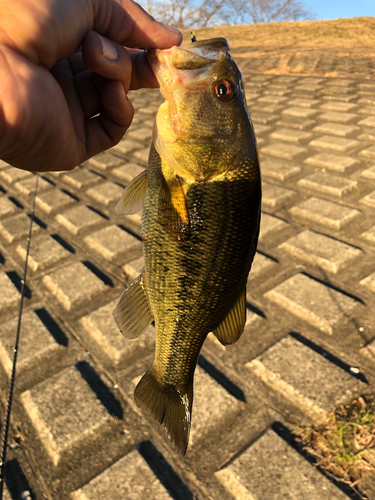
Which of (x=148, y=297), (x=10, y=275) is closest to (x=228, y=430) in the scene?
(x=148, y=297)

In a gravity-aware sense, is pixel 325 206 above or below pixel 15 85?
below

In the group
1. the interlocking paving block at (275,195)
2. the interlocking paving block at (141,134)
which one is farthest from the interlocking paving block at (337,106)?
the interlocking paving block at (141,134)

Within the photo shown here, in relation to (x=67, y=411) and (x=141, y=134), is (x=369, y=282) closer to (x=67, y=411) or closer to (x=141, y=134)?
(x=67, y=411)

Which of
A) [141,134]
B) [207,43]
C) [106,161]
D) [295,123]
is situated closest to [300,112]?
[295,123]

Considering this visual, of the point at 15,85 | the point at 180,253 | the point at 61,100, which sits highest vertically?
the point at 15,85

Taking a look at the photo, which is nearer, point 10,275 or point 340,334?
point 340,334

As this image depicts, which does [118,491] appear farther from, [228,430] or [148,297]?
[148,297]

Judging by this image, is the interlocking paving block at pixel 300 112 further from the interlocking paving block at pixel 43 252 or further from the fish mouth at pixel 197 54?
the fish mouth at pixel 197 54
